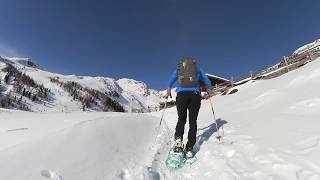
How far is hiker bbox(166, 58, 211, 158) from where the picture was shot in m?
8.06

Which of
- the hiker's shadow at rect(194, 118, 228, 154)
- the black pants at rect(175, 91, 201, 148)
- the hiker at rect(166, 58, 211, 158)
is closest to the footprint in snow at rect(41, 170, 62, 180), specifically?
the hiker at rect(166, 58, 211, 158)

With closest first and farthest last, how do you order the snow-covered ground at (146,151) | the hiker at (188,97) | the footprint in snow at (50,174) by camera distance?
1. the footprint in snow at (50,174)
2. the snow-covered ground at (146,151)
3. the hiker at (188,97)

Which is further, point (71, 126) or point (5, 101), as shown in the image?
point (5, 101)

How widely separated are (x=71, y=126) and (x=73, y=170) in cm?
228

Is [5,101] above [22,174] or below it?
above

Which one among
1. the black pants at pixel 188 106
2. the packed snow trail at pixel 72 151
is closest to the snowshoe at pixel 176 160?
the packed snow trail at pixel 72 151

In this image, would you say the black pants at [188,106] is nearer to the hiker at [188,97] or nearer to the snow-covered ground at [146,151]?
the hiker at [188,97]

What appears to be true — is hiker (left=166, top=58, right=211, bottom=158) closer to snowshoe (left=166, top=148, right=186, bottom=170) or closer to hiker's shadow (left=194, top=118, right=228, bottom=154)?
snowshoe (left=166, top=148, right=186, bottom=170)

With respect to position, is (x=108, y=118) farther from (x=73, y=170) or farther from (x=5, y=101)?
Answer: (x=5, y=101)

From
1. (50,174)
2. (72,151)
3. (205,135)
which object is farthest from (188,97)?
(50,174)

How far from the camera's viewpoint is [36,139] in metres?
6.55

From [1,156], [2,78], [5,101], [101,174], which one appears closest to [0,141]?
[1,156]

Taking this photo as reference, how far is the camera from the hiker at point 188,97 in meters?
8.06

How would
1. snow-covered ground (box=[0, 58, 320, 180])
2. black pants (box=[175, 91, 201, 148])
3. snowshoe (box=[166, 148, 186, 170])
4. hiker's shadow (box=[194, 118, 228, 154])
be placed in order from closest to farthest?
1. snow-covered ground (box=[0, 58, 320, 180])
2. snowshoe (box=[166, 148, 186, 170])
3. black pants (box=[175, 91, 201, 148])
4. hiker's shadow (box=[194, 118, 228, 154])
